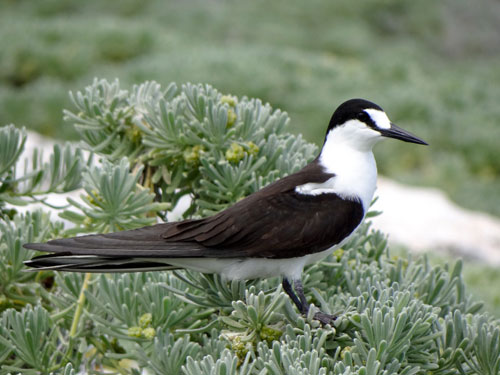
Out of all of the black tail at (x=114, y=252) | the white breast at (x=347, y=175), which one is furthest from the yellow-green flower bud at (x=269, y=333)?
the white breast at (x=347, y=175)

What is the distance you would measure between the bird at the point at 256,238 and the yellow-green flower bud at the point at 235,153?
180 millimetres

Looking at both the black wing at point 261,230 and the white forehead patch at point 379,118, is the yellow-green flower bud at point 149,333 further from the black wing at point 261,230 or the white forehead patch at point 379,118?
the white forehead patch at point 379,118

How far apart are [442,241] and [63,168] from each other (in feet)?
12.4

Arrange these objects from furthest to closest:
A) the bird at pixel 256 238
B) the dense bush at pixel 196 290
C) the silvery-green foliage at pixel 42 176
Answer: the silvery-green foliage at pixel 42 176 < the bird at pixel 256 238 < the dense bush at pixel 196 290

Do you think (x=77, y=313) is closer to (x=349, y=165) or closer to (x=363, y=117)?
(x=349, y=165)

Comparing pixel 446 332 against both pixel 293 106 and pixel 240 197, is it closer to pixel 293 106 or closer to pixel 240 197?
pixel 240 197

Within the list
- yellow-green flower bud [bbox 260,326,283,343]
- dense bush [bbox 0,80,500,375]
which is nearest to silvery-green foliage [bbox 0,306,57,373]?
dense bush [bbox 0,80,500,375]

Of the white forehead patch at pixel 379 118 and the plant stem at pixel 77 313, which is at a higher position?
the white forehead patch at pixel 379 118

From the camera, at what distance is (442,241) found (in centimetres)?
548

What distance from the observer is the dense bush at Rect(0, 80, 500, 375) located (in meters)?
1.62

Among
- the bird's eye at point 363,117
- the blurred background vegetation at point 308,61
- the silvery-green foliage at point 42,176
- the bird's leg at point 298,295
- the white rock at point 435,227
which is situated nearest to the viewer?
the bird's leg at point 298,295

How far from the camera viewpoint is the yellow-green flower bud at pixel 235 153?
217 centimetres

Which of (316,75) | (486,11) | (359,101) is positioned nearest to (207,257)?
(359,101)

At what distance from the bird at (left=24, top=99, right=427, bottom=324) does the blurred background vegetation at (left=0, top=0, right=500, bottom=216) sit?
607cm
